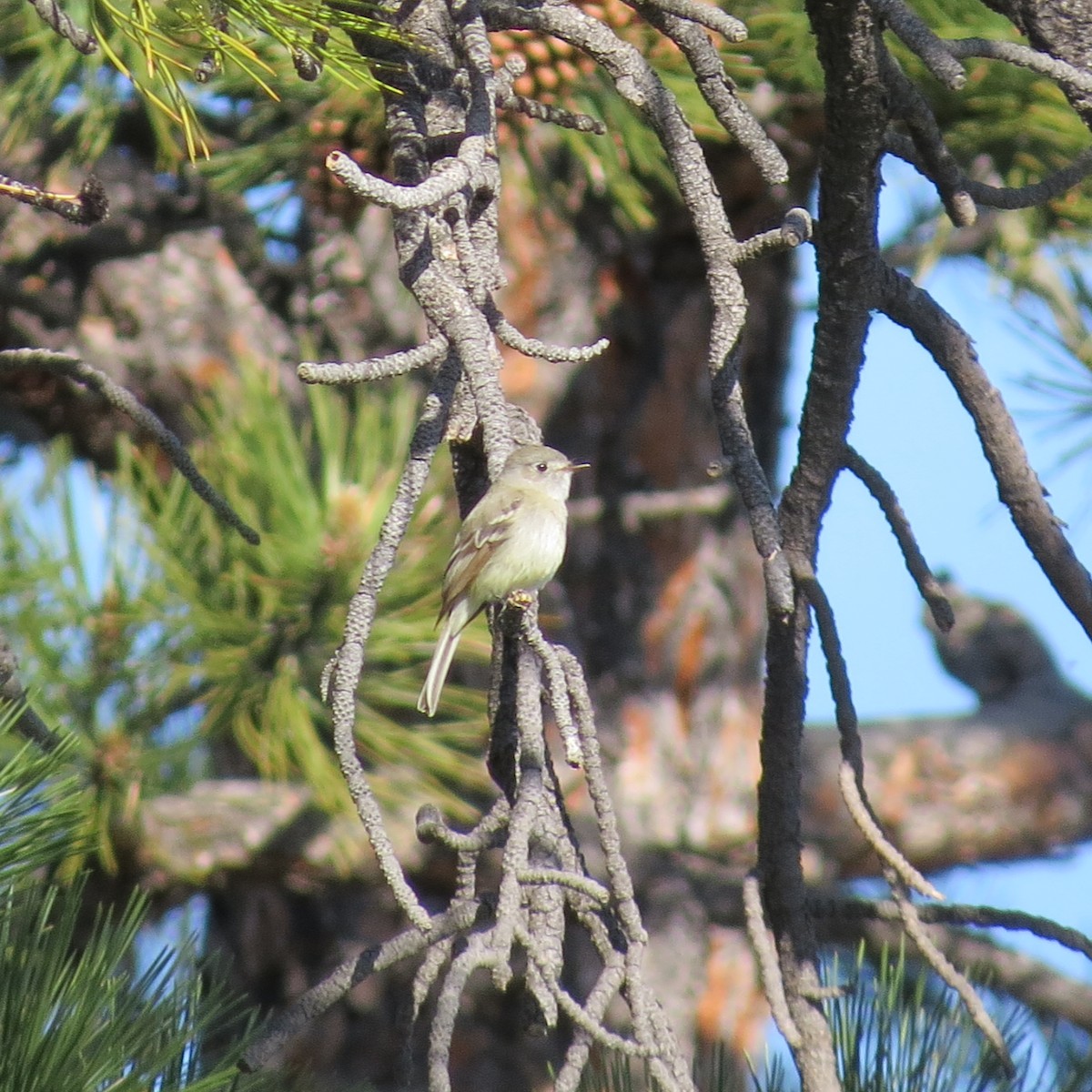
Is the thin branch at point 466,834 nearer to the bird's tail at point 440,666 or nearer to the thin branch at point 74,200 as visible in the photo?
the thin branch at point 74,200

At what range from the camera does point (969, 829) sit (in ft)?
12.9

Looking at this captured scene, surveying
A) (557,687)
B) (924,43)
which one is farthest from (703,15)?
(557,687)

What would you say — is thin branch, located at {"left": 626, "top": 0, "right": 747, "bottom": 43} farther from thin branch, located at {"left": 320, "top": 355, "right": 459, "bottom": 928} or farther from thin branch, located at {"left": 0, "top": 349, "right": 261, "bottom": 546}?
thin branch, located at {"left": 0, "top": 349, "right": 261, "bottom": 546}

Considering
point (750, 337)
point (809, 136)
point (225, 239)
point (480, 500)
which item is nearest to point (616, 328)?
point (750, 337)

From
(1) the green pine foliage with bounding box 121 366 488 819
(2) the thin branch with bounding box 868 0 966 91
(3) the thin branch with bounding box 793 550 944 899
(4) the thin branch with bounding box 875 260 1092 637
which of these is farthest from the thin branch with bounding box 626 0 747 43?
(1) the green pine foliage with bounding box 121 366 488 819

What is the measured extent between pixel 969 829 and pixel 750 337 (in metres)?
1.53

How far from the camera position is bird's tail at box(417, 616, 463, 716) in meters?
2.42

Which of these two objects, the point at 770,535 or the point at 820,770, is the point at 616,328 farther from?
the point at 770,535

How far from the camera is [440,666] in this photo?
8.11 feet

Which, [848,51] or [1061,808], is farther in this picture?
[1061,808]

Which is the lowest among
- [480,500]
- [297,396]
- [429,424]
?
[297,396]

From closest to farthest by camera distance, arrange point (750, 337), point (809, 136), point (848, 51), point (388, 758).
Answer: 1. point (848, 51)
2. point (388, 758)
3. point (809, 136)
4. point (750, 337)

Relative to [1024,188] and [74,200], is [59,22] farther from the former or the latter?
[1024,188]

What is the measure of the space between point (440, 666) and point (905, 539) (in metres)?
1.23
